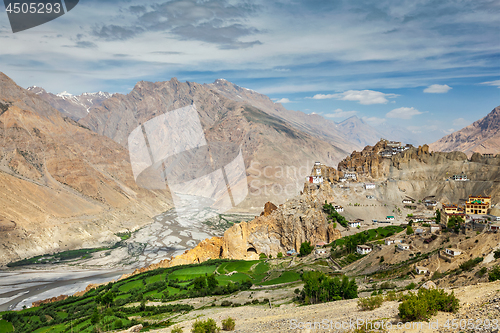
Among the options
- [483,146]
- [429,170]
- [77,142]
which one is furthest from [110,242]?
[483,146]

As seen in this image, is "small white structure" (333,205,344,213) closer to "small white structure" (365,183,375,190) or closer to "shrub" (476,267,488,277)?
"small white structure" (365,183,375,190)

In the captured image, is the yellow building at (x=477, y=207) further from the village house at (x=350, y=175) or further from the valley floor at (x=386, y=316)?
the valley floor at (x=386, y=316)

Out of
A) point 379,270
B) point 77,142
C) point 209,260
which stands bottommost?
point 209,260

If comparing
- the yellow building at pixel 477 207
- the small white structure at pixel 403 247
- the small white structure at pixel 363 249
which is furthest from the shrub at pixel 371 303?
the yellow building at pixel 477 207

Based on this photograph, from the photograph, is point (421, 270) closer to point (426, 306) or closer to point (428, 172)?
point (426, 306)

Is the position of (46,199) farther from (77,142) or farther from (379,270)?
(379,270)

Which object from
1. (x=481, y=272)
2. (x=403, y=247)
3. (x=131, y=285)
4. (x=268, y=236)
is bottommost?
(x=131, y=285)

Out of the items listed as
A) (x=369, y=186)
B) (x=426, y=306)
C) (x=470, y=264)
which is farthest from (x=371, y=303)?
(x=369, y=186)
